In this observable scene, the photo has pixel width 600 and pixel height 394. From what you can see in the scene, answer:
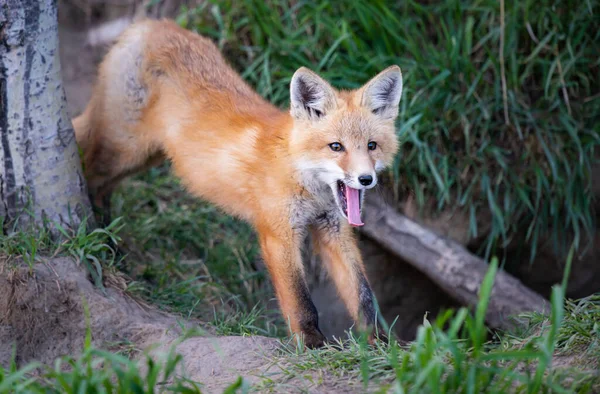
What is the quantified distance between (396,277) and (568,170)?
1508 millimetres

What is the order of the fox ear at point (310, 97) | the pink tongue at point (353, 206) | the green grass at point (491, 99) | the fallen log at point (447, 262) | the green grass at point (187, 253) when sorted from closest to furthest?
the pink tongue at point (353, 206) → the fox ear at point (310, 97) → the green grass at point (187, 253) → the fallen log at point (447, 262) → the green grass at point (491, 99)

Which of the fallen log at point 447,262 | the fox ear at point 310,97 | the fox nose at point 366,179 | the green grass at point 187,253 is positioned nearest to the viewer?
the fox nose at point 366,179

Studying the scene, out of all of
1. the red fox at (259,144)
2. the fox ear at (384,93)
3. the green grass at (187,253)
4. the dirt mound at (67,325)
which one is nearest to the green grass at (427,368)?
the dirt mound at (67,325)

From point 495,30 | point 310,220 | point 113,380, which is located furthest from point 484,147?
point 113,380

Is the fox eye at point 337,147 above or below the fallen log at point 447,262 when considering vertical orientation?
above

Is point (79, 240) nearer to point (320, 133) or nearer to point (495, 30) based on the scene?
point (320, 133)

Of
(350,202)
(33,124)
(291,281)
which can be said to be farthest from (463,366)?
(33,124)

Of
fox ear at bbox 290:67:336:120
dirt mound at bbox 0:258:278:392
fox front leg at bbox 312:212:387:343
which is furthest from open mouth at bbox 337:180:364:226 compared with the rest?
dirt mound at bbox 0:258:278:392

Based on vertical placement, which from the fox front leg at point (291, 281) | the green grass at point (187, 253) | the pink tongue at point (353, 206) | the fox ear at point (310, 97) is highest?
the fox ear at point (310, 97)

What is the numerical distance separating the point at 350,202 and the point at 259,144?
63 cm

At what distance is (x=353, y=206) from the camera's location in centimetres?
312

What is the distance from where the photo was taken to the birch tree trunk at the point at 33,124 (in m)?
3.25

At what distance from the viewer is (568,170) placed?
15.0 feet

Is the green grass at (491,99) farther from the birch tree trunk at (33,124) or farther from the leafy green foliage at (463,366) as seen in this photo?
the leafy green foliage at (463,366)
